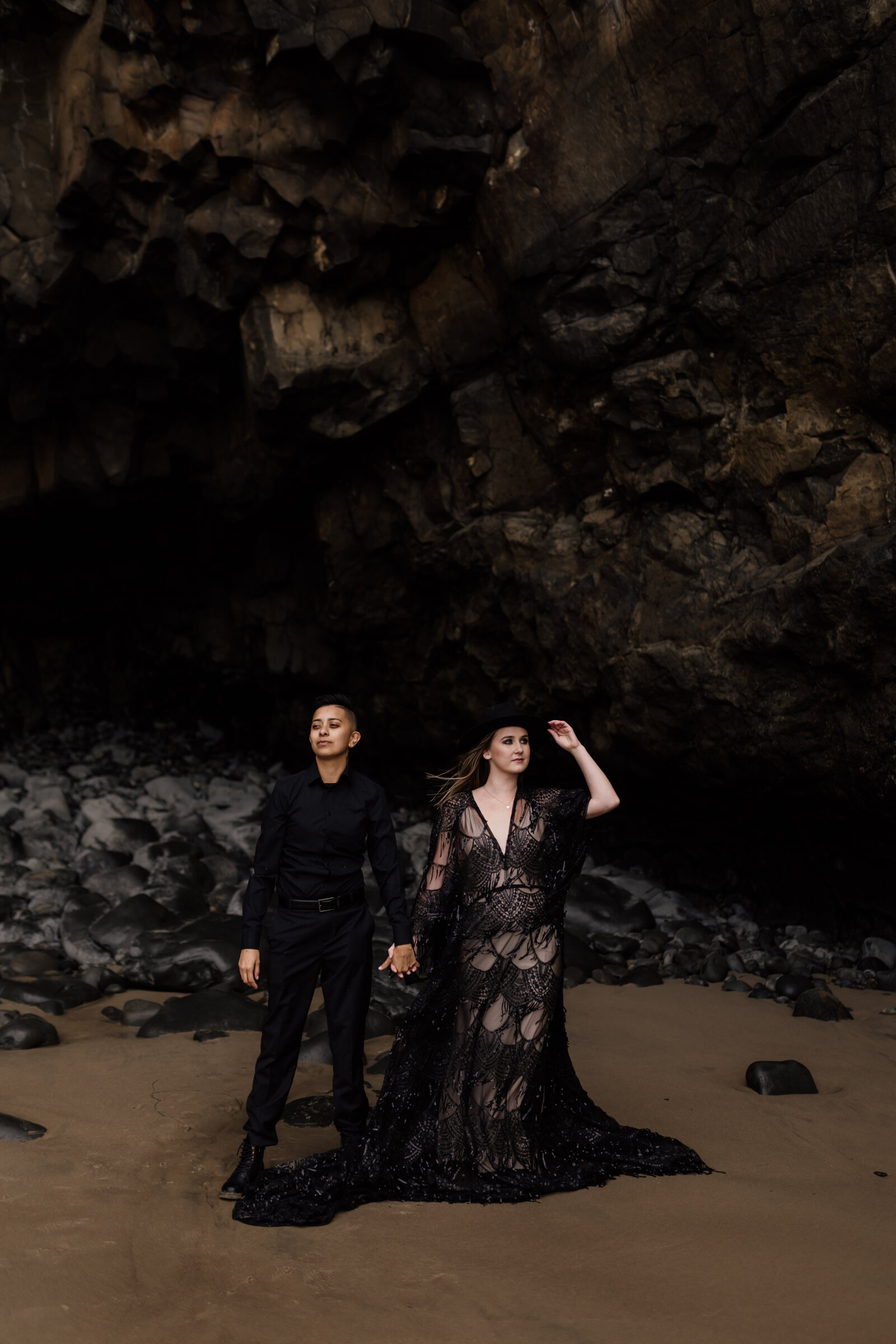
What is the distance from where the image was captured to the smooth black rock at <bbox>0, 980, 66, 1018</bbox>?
554cm

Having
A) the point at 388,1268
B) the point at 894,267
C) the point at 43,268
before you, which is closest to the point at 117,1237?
the point at 388,1268

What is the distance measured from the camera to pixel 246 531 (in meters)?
11.6

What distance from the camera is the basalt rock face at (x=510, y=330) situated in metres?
5.80

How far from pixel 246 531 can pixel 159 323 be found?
2.86m

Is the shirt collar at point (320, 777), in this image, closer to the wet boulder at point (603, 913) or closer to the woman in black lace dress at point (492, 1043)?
the woman in black lace dress at point (492, 1043)

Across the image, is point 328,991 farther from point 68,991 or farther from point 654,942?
point 654,942

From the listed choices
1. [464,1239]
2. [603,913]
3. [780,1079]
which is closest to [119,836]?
[603,913]

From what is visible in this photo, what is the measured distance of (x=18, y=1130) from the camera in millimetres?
3764

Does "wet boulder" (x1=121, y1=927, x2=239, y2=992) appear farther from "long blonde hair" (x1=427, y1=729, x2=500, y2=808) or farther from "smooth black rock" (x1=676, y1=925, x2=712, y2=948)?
"smooth black rock" (x1=676, y1=925, x2=712, y2=948)

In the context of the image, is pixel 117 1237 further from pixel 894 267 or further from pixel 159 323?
pixel 159 323

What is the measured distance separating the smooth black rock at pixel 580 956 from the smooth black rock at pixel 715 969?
0.72 meters

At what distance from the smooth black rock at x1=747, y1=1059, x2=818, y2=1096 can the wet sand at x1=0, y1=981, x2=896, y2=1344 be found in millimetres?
73

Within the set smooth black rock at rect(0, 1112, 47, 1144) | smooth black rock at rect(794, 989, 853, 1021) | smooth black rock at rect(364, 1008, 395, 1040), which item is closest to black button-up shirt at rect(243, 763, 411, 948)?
smooth black rock at rect(0, 1112, 47, 1144)

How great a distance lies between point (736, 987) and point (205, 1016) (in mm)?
3241
